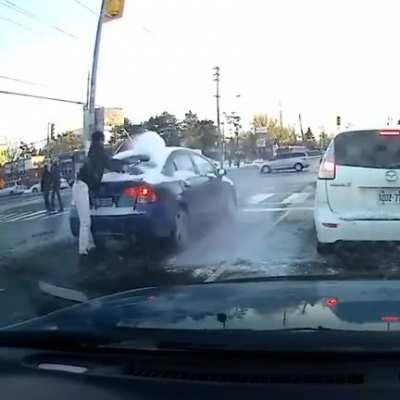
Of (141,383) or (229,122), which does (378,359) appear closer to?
(141,383)

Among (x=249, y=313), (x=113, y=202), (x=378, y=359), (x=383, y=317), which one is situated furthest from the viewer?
(x=113, y=202)

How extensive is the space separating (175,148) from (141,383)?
31.6ft

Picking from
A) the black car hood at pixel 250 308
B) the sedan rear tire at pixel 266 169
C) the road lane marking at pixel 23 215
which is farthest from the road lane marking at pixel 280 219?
the sedan rear tire at pixel 266 169

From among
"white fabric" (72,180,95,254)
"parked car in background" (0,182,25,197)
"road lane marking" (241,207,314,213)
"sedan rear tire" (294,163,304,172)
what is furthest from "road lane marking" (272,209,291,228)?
"sedan rear tire" (294,163,304,172)

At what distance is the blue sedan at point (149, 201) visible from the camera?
10391mm

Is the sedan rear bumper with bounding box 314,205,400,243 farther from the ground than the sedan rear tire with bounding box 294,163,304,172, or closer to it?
farther from the ground

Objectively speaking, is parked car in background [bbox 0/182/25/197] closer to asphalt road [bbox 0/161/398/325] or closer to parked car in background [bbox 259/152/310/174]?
parked car in background [bbox 259/152/310/174]

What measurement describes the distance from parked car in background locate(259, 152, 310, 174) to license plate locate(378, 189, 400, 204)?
39.6 metres

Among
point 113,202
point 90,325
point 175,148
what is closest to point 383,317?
point 90,325

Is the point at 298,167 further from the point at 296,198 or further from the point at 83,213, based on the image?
the point at 83,213

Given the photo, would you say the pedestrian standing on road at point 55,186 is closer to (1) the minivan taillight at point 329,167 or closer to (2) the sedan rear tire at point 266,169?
(1) the minivan taillight at point 329,167

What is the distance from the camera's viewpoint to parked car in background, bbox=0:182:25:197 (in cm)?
3697

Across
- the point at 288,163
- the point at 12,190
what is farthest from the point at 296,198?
the point at 288,163

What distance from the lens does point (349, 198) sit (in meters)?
8.25
